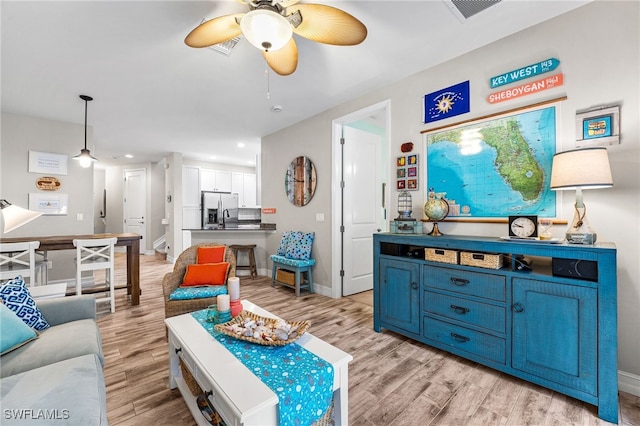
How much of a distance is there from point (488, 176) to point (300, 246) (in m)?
2.68

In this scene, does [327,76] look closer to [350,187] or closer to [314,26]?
[314,26]

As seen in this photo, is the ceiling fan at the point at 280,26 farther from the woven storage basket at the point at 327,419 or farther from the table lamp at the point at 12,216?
the woven storage basket at the point at 327,419

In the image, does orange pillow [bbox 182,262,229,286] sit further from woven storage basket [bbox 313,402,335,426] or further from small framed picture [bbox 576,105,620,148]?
small framed picture [bbox 576,105,620,148]

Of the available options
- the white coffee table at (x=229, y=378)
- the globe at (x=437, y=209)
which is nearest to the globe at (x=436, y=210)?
the globe at (x=437, y=209)

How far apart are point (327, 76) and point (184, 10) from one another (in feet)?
4.72

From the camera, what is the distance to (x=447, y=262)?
2.24 meters

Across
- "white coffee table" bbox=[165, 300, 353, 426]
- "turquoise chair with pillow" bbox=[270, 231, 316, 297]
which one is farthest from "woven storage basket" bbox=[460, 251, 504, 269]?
"turquoise chair with pillow" bbox=[270, 231, 316, 297]

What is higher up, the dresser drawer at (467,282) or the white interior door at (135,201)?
the white interior door at (135,201)

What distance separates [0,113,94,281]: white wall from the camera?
3.96m

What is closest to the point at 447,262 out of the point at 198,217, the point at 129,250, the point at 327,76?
the point at 327,76

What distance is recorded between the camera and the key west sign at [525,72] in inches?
81.0

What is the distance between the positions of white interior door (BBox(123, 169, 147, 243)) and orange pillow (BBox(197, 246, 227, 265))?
20.3 feet

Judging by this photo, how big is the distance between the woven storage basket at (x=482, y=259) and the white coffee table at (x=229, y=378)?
132 cm

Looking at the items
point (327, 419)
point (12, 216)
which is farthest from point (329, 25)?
point (12, 216)
